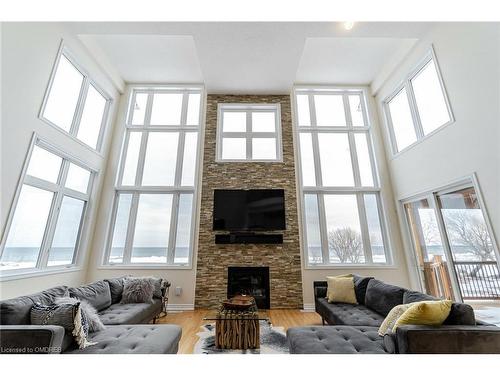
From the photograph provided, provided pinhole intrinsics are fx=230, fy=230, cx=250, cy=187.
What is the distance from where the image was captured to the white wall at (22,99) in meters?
3.08

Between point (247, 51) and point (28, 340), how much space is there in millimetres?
5276

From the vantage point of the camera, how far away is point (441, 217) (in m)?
4.04

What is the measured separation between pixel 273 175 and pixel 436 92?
3467 millimetres

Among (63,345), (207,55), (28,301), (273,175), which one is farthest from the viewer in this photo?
(273,175)

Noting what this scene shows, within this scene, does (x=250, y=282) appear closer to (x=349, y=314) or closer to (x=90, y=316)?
(x=349, y=314)

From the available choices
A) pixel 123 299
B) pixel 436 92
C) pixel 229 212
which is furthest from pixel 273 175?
pixel 123 299

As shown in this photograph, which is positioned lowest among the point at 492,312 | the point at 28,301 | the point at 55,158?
the point at 492,312

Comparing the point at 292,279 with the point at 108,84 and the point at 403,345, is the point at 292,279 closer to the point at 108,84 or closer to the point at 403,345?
the point at 403,345

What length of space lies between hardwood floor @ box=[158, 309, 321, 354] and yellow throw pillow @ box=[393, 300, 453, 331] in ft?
7.29

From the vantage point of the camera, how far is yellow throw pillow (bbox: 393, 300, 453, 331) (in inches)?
73.3

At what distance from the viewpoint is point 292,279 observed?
5027 millimetres

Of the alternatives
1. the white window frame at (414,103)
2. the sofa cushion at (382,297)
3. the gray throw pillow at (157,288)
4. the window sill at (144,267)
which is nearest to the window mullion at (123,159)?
the window sill at (144,267)

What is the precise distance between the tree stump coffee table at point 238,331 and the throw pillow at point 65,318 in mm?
1354

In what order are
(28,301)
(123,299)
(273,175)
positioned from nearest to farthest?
(28,301), (123,299), (273,175)
